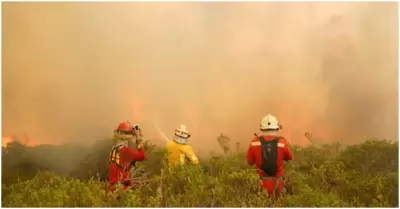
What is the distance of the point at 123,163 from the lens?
19.2ft

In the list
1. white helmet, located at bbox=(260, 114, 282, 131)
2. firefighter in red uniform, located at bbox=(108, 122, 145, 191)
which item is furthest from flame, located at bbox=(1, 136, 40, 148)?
white helmet, located at bbox=(260, 114, 282, 131)

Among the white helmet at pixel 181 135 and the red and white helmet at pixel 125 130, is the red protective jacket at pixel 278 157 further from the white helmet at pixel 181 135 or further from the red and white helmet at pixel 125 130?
the red and white helmet at pixel 125 130

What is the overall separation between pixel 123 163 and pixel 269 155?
1771mm

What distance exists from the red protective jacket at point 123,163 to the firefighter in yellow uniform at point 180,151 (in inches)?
17.7

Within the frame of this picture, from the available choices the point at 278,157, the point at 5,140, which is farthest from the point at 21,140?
the point at 278,157

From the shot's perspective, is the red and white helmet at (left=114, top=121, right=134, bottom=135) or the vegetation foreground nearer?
the vegetation foreground

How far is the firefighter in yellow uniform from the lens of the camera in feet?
20.0

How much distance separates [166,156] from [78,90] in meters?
1.85

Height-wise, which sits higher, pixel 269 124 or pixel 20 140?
pixel 269 124

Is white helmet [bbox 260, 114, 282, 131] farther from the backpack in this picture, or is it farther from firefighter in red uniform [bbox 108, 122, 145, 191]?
firefighter in red uniform [bbox 108, 122, 145, 191]

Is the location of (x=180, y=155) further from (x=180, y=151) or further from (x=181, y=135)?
(x=181, y=135)

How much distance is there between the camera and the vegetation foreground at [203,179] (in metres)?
5.63

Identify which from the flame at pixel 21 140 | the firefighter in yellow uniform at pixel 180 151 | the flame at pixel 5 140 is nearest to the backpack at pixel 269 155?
the firefighter in yellow uniform at pixel 180 151

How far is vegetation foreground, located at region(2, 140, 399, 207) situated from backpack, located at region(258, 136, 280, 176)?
18 cm
